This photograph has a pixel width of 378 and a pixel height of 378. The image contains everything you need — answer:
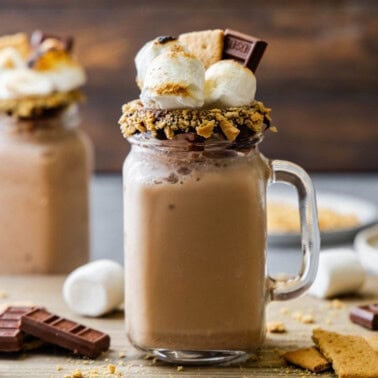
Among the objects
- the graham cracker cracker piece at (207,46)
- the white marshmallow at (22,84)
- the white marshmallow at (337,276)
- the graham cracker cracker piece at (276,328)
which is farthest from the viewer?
the white marshmallow at (22,84)

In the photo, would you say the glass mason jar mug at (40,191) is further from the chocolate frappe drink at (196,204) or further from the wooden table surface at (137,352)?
the chocolate frappe drink at (196,204)

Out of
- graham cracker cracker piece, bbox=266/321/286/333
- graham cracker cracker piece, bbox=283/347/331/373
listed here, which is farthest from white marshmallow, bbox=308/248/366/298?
graham cracker cracker piece, bbox=283/347/331/373

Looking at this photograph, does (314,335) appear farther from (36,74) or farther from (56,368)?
(36,74)

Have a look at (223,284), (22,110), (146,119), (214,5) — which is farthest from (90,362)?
(214,5)

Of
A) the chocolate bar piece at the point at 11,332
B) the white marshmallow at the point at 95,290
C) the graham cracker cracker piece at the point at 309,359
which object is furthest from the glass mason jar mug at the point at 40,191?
the graham cracker cracker piece at the point at 309,359

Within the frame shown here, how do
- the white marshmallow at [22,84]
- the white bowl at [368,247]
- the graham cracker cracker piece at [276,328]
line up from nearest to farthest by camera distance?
the graham cracker cracker piece at [276,328] → the white marshmallow at [22,84] → the white bowl at [368,247]

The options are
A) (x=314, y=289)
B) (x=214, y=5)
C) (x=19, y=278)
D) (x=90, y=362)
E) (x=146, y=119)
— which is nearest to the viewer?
(x=146, y=119)

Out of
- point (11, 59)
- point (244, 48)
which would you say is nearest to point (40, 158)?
point (11, 59)
